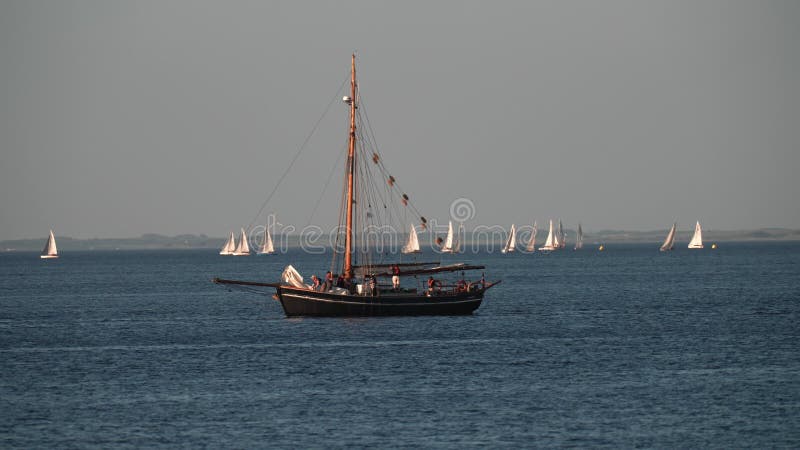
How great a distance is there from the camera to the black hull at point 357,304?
8538 cm

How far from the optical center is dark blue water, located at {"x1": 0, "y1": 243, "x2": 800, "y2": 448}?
143 ft

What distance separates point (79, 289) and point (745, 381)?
4921 inches

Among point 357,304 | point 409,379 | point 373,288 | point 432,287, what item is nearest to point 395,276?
point 373,288

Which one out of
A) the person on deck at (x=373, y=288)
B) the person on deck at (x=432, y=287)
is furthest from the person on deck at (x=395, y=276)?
the person on deck at (x=432, y=287)

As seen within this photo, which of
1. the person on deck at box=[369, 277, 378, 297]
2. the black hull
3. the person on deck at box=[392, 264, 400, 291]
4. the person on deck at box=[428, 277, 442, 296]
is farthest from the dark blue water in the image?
the person on deck at box=[392, 264, 400, 291]

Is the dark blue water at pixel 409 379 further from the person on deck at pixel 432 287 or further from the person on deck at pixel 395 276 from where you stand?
the person on deck at pixel 395 276

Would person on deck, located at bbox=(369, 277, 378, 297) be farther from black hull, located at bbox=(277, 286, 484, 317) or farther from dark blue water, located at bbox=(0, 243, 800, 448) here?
dark blue water, located at bbox=(0, 243, 800, 448)

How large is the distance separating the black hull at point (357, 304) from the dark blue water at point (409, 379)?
3.25 ft

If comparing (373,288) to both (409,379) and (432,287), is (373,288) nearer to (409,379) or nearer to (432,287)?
(432,287)

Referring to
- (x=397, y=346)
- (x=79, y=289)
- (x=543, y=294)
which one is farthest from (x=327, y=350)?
(x=79, y=289)

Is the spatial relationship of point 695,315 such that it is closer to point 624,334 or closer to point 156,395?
point 624,334

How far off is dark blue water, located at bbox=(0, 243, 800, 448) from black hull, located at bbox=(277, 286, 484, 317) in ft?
3.25

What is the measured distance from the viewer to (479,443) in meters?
41.5

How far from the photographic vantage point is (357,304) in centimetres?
8569
